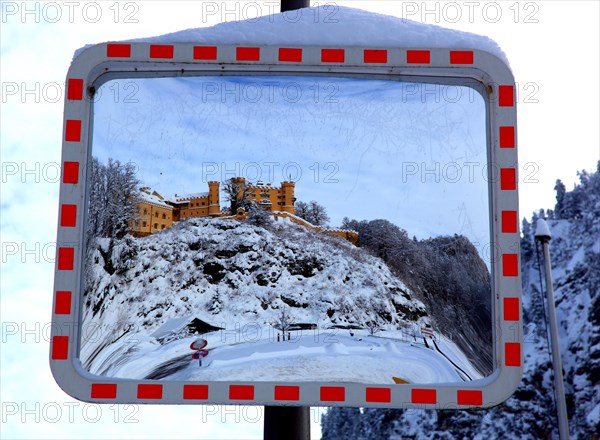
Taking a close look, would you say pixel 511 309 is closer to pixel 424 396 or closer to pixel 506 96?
pixel 424 396

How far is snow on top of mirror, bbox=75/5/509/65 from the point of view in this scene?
3.05 metres

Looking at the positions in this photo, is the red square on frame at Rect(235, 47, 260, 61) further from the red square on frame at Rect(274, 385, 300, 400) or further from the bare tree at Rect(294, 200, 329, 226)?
the red square on frame at Rect(274, 385, 300, 400)

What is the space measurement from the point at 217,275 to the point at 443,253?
81 cm

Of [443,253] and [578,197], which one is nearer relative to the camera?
[443,253]

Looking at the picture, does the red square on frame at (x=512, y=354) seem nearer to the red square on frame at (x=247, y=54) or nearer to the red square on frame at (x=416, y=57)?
the red square on frame at (x=416, y=57)

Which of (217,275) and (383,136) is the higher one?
(383,136)

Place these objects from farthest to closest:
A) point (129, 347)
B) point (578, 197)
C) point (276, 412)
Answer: point (578, 197) < point (276, 412) < point (129, 347)

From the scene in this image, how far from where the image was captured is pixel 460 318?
2955 mm

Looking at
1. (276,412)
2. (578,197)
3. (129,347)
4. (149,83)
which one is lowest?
(276,412)

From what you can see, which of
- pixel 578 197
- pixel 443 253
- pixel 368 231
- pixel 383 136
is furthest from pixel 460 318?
pixel 578 197

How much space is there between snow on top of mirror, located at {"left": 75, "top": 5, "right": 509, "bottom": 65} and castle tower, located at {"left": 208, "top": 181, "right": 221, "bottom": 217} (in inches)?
20.6

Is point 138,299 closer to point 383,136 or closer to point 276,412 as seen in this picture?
point 276,412

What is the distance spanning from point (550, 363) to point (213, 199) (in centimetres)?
6521

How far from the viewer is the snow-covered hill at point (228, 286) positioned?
2930 mm
